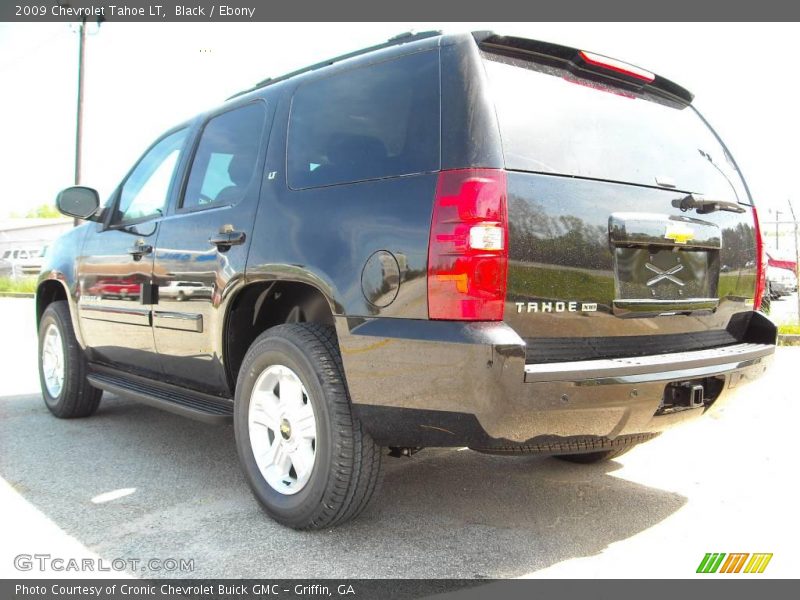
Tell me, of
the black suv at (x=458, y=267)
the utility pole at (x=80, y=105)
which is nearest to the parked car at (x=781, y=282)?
the black suv at (x=458, y=267)

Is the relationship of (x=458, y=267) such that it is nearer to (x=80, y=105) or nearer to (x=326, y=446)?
(x=326, y=446)

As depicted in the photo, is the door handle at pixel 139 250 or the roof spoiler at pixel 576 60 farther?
the door handle at pixel 139 250

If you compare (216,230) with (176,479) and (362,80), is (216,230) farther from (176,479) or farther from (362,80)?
(176,479)

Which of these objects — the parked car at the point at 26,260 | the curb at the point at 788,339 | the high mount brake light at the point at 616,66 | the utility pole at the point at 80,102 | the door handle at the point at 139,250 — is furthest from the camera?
the parked car at the point at 26,260

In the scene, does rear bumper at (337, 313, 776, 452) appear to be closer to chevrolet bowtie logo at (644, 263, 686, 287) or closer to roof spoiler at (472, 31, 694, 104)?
chevrolet bowtie logo at (644, 263, 686, 287)

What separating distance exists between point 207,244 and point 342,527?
156cm

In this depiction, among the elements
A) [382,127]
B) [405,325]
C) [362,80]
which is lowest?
[405,325]

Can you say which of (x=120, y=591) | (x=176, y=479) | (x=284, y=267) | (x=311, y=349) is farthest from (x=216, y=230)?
(x=120, y=591)

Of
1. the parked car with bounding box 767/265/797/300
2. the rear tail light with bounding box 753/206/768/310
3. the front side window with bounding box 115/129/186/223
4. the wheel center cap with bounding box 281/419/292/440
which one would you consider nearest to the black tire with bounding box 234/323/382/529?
the wheel center cap with bounding box 281/419/292/440

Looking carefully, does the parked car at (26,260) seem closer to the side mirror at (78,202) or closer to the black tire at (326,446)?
the side mirror at (78,202)

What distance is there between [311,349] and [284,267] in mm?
408

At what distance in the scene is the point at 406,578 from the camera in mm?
2707

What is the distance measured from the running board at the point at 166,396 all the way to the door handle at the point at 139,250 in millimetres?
756

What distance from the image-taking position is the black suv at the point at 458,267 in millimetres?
2539
